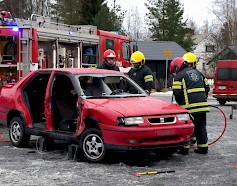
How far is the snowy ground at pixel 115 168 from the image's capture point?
672cm

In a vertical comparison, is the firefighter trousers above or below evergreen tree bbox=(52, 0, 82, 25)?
below

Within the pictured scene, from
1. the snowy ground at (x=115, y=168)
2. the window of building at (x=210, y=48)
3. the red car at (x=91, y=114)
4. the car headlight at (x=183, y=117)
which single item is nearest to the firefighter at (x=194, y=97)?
the snowy ground at (x=115, y=168)

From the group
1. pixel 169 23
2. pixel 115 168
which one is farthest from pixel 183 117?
pixel 169 23

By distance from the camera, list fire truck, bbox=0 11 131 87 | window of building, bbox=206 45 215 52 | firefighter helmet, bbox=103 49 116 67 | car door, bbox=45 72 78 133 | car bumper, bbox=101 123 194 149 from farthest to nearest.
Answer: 1. window of building, bbox=206 45 215 52
2. fire truck, bbox=0 11 131 87
3. firefighter helmet, bbox=103 49 116 67
4. car door, bbox=45 72 78 133
5. car bumper, bbox=101 123 194 149

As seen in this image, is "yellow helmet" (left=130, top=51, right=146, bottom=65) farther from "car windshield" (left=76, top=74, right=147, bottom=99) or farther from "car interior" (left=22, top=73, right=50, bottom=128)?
"car interior" (left=22, top=73, right=50, bottom=128)

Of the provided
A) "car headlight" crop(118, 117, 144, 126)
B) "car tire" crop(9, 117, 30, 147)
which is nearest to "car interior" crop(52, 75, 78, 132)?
"car tire" crop(9, 117, 30, 147)

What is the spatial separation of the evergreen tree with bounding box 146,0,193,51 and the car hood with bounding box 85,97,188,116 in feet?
172

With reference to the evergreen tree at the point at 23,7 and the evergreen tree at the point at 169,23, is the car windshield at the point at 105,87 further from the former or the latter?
the evergreen tree at the point at 169,23

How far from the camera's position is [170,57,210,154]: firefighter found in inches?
351

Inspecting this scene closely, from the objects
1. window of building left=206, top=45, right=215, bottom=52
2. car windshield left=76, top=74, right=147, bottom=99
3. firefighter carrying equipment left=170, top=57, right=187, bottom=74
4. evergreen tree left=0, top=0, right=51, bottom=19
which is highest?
evergreen tree left=0, top=0, right=51, bottom=19

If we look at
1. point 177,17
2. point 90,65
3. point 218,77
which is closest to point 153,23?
point 177,17

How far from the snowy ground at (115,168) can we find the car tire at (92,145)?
0.12 metres

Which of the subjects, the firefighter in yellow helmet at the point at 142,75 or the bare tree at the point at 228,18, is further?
the bare tree at the point at 228,18

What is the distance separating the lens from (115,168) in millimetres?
7551
